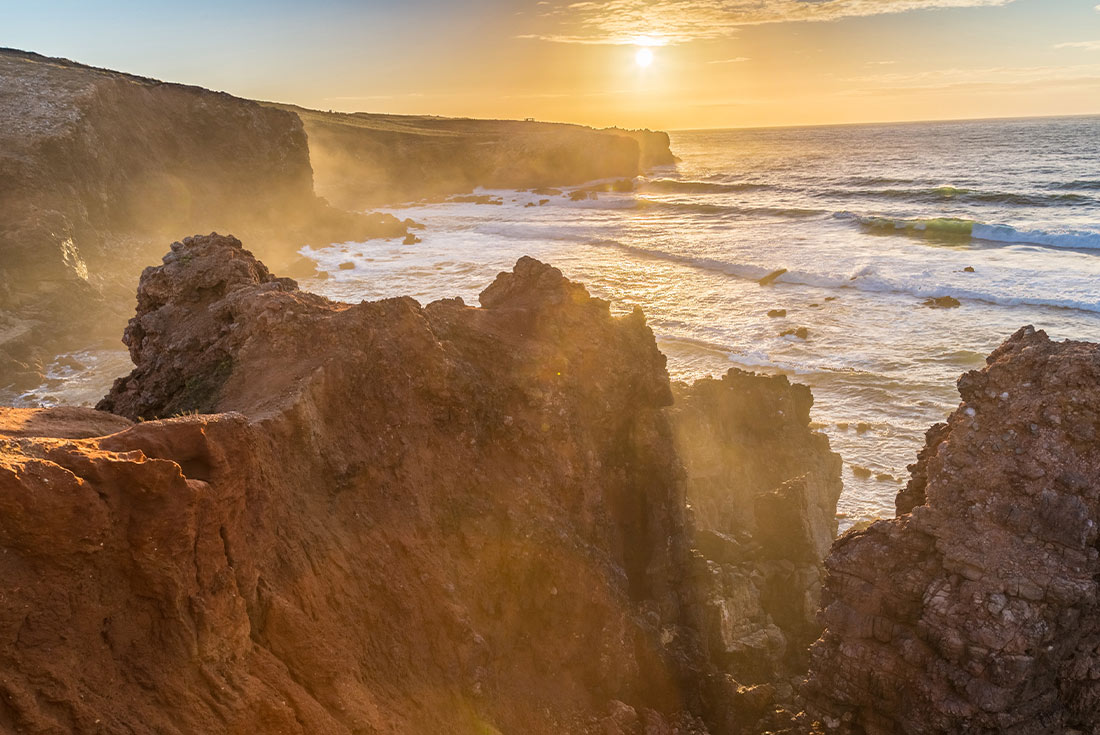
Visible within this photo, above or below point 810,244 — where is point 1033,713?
below

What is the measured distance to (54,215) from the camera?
89.2 ft

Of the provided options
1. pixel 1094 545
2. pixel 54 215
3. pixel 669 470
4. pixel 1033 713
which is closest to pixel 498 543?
pixel 669 470

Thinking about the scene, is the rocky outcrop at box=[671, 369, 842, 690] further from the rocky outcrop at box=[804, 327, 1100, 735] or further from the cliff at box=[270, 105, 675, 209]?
the cliff at box=[270, 105, 675, 209]

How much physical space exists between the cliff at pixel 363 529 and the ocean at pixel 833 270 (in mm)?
7949

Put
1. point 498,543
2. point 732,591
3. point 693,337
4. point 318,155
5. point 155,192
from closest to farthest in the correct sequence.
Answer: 1. point 498,543
2. point 732,591
3. point 693,337
4. point 155,192
5. point 318,155

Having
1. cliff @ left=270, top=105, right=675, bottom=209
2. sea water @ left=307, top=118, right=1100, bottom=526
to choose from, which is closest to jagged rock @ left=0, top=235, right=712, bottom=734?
sea water @ left=307, top=118, right=1100, bottom=526

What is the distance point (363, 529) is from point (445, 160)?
8254cm

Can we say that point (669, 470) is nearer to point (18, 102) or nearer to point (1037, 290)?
point (1037, 290)

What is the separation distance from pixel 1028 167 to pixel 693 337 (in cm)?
7147

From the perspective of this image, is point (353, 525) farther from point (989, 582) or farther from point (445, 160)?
point (445, 160)

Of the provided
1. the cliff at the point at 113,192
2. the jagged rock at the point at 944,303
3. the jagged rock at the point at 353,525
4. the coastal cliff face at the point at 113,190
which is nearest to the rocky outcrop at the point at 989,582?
the jagged rock at the point at 353,525

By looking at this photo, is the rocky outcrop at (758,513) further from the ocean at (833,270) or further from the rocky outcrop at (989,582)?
the ocean at (833,270)

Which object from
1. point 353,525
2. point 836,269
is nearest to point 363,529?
point 353,525

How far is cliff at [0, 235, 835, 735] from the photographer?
459 centimetres
